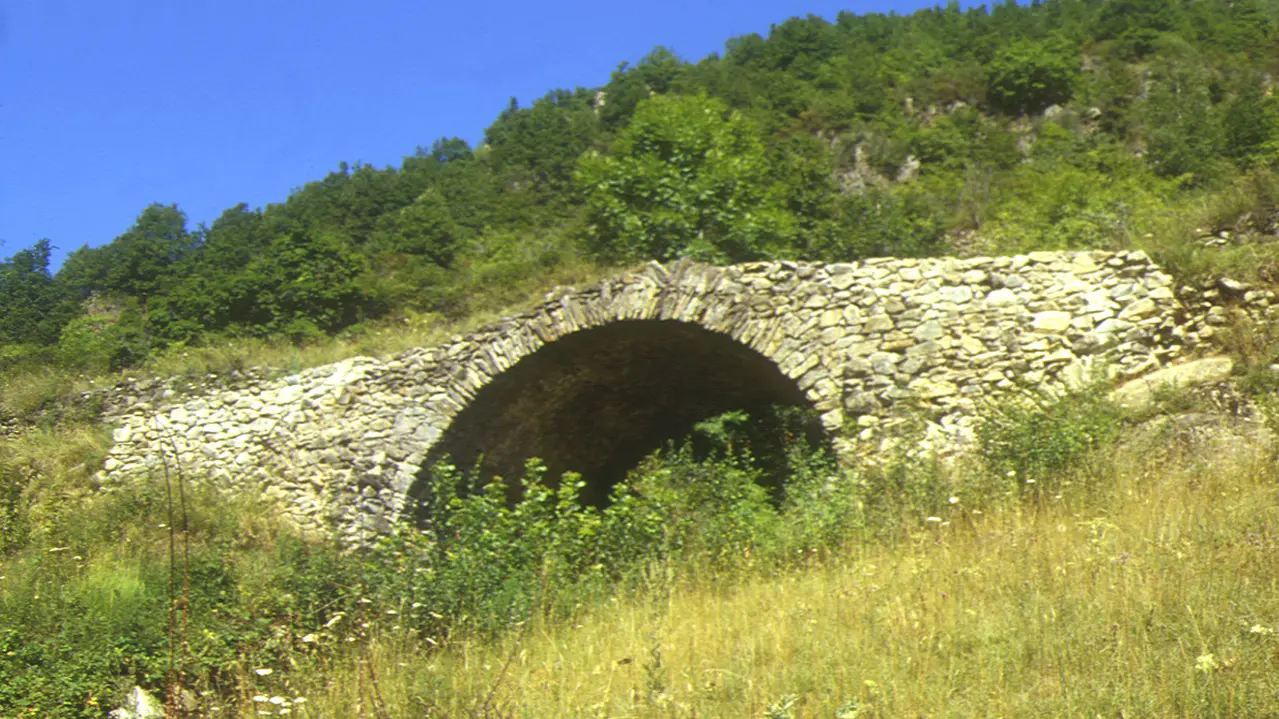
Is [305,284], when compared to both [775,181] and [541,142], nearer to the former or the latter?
[775,181]

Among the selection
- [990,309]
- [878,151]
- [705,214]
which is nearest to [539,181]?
[878,151]

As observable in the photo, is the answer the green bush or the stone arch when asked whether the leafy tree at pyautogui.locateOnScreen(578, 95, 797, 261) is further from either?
the green bush

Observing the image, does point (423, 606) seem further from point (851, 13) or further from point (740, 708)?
point (851, 13)

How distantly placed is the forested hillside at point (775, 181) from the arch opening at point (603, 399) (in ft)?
9.91

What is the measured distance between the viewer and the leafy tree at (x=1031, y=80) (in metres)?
41.8

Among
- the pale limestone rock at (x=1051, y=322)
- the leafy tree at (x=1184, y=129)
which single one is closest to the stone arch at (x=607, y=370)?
the pale limestone rock at (x=1051, y=322)

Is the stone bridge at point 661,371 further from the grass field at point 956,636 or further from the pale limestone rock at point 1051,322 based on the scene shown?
the grass field at point 956,636

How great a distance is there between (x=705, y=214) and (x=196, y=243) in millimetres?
16882

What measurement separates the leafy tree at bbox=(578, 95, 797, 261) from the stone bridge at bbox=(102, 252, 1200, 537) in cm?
849

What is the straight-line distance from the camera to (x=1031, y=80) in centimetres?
4194

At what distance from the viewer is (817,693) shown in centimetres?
430

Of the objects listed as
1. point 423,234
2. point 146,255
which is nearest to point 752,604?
point 146,255

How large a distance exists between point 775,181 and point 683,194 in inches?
193

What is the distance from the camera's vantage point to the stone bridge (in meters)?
9.49
